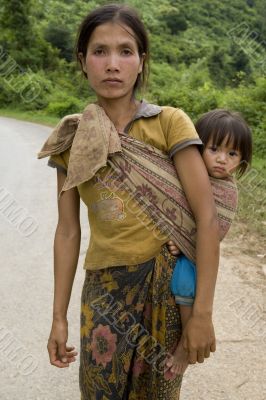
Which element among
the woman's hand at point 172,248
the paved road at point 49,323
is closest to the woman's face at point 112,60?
the woman's hand at point 172,248

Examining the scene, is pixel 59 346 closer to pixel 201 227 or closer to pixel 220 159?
pixel 201 227

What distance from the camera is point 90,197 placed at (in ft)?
4.76

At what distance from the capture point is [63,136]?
146 cm

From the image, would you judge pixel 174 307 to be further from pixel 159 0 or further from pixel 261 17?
pixel 159 0

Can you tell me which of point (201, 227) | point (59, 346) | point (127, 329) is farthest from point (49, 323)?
point (201, 227)

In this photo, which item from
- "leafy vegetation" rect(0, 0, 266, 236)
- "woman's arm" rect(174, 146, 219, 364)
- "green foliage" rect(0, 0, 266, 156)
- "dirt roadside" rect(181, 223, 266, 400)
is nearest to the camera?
"woman's arm" rect(174, 146, 219, 364)

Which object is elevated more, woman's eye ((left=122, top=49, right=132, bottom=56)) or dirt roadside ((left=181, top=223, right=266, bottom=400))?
woman's eye ((left=122, top=49, right=132, bottom=56))

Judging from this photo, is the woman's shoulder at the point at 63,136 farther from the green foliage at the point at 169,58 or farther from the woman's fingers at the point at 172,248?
the green foliage at the point at 169,58

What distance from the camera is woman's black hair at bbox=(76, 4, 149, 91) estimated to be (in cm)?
140

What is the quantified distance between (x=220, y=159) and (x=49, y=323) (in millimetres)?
2058

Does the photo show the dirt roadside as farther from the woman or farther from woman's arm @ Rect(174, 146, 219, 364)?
woman's arm @ Rect(174, 146, 219, 364)

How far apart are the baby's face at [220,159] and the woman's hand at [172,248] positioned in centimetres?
23

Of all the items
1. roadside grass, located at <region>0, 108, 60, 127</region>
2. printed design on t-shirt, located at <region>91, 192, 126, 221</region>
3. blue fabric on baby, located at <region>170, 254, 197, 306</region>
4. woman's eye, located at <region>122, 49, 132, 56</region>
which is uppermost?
woman's eye, located at <region>122, 49, 132, 56</region>

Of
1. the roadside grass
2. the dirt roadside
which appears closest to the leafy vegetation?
the roadside grass
